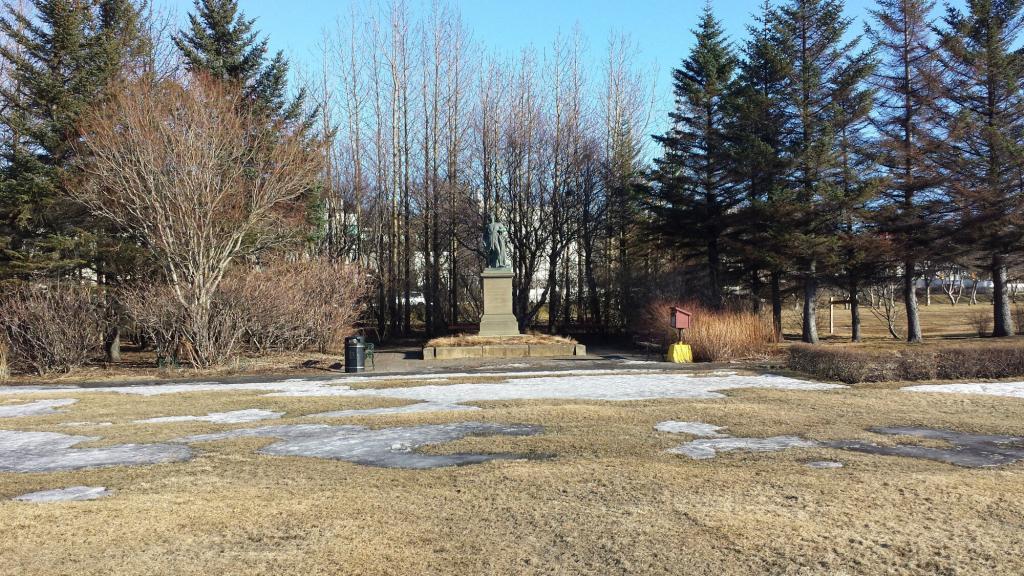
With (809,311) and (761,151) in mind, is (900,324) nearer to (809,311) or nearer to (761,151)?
(809,311)

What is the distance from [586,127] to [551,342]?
17.6m

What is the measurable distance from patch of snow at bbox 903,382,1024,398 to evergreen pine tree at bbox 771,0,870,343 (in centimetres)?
1277

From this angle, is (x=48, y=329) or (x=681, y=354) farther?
(x=681, y=354)

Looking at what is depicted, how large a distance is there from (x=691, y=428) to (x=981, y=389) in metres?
7.68

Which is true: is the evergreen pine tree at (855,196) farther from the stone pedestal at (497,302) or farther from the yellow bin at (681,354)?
the stone pedestal at (497,302)

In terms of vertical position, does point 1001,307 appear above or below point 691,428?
above

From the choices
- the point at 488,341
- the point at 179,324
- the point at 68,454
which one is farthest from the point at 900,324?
the point at 68,454

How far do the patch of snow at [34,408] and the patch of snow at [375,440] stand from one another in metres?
4.64

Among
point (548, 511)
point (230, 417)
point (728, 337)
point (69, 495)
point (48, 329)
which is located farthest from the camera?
point (728, 337)

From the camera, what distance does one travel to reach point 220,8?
2886 centimetres

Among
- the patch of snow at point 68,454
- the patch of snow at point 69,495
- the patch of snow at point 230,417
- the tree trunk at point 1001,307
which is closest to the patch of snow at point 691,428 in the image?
the patch of snow at point 68,454

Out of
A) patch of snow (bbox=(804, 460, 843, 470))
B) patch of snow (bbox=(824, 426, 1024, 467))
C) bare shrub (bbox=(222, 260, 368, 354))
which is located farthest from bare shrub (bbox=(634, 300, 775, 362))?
patch of snow (bbox=(804, 460, 843, 470))

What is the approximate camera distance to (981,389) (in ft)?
44.9

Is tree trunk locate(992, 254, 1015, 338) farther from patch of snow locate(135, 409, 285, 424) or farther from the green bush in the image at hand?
patch of snow locate(135, 409, 285, 424)
